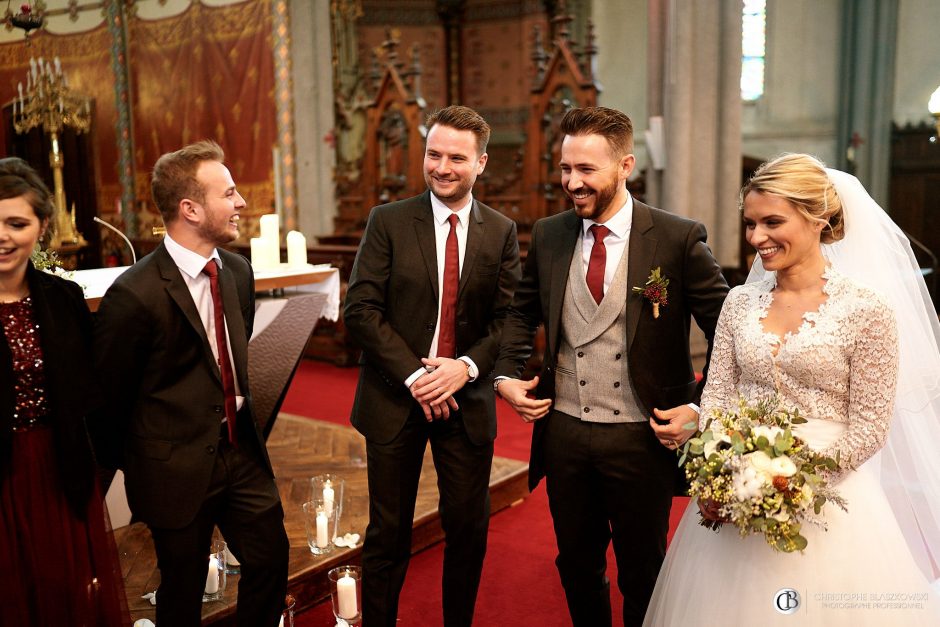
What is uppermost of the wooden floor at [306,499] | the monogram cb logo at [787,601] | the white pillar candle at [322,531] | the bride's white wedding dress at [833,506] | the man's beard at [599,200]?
the man's beard at [599,200]

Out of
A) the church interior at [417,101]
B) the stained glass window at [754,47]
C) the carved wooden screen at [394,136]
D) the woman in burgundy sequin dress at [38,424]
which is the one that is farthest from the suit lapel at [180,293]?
the stained glass window at [754,47]

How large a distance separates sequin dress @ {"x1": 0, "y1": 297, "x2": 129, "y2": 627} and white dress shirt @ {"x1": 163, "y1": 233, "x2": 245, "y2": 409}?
1.34ft

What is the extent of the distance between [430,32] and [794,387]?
1114 cm

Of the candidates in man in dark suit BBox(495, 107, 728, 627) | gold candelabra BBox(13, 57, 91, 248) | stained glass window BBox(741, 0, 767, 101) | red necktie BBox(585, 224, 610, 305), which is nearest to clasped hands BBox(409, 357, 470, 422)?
man in dark suit BBox(495, 107, 728, 627)

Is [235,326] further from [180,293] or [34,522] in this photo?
[34,522]

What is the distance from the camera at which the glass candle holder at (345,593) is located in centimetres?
310

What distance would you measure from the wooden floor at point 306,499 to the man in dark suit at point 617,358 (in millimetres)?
1377

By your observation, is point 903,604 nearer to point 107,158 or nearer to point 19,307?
point 19,307

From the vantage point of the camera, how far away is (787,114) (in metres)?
11.7

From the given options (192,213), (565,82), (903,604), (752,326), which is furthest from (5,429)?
(565,82)

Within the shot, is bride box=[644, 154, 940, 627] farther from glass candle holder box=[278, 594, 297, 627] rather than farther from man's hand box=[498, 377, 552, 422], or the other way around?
glass candle holder box=[278, 594, 297, 627]

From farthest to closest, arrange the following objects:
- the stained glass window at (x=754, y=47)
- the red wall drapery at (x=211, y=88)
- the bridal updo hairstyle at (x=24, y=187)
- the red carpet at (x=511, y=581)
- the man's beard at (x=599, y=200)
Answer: the stained glass window at (x=754, y=47) < the red wall drapery at (x=211, y=88) < the red carpet at (x=511, y=581) < the man's beard at (x=599, y=200) < the bridal updo hairstyle at (x=24, y=187)

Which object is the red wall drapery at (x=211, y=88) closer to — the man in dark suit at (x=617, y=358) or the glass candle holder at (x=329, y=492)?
the glass candle holder at (x=329, y=492)

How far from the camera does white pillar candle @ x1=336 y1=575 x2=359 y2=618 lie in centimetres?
310
